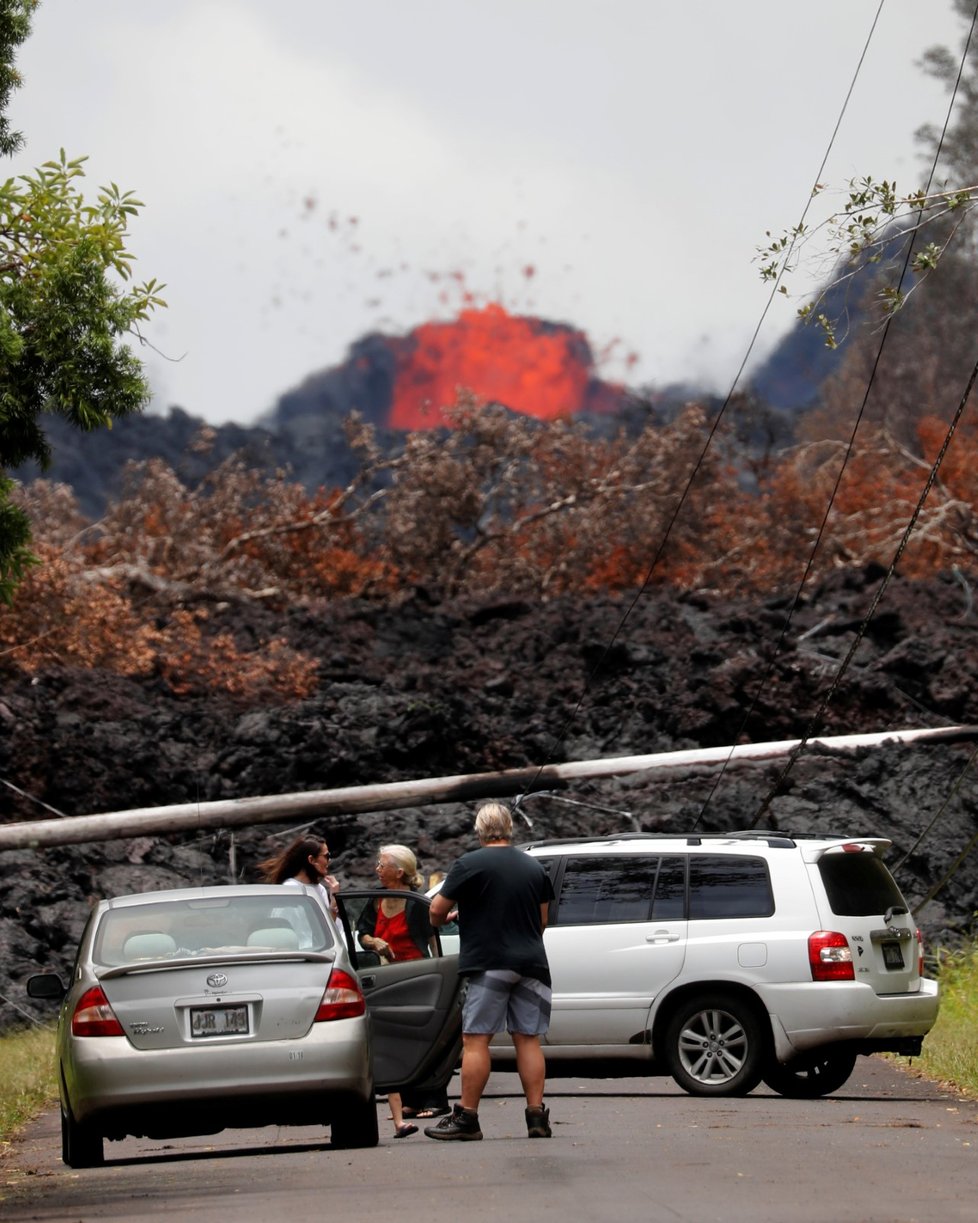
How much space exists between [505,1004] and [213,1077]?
1.69m

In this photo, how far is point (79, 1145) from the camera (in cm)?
1003

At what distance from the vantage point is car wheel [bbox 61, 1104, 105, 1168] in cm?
991

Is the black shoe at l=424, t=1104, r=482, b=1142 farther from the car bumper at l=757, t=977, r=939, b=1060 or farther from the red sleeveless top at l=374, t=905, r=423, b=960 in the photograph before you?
the car bumper at l=757, t=977, r=939, b=1060

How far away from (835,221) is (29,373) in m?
5.31

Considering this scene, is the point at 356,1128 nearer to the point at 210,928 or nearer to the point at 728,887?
the point at 210,928

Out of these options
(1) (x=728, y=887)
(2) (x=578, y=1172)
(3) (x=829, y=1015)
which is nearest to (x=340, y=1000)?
(2) (x=578, y=1172)

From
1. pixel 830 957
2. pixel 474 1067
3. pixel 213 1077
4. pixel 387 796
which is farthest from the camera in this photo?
pixel 387 796

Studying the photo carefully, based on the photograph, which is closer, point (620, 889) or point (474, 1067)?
point (474, 1067)

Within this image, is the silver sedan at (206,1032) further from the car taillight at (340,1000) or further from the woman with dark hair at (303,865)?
the woman with dark hair at (303,865)

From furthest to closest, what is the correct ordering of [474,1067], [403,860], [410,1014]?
[403,860], [410,1014], [474,1067]

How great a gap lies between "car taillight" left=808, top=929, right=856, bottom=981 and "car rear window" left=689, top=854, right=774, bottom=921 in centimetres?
43

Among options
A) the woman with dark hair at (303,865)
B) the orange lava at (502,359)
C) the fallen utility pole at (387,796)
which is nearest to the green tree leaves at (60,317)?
the woman with dark hair at (303,865)

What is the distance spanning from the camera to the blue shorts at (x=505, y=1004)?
10445mm

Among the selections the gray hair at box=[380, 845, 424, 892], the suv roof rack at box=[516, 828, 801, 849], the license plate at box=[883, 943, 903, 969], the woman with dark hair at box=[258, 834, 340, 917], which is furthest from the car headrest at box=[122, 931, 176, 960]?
the license plate at box=[883, 943, 903, 969]
